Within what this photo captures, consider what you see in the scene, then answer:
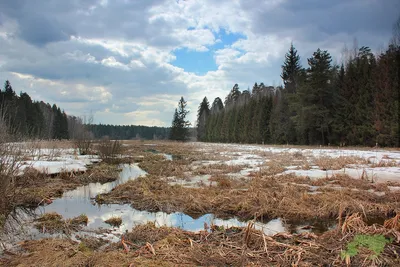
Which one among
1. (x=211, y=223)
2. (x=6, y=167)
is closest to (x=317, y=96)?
(x=211, y=223)

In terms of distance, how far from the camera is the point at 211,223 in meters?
4.56

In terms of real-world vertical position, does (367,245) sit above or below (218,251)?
above

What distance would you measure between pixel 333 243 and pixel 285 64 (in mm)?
46033

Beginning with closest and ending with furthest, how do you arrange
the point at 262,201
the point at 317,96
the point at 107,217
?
the point at 107,217
the point at 262,201
the point at 317,96

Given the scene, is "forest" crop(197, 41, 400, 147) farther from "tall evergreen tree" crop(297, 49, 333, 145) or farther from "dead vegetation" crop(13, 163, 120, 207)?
"dead vegetation" crop(13, 163, 120, 207)

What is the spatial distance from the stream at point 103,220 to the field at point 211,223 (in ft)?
0.06

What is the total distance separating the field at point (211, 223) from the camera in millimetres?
3242

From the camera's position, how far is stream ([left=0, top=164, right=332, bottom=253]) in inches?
180

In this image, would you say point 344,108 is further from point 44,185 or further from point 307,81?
point 44,185

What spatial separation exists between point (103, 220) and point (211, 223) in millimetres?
2265

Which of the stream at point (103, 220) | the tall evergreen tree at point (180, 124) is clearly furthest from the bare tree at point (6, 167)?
the tall evergreen tree at point (180, 124)

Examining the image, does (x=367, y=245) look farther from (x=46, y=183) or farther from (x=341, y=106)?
(x=341, y=106)

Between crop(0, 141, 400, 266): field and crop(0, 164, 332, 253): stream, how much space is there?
0.06 feet

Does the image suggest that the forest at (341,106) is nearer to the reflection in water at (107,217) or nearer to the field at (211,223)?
the field at (211,223)
